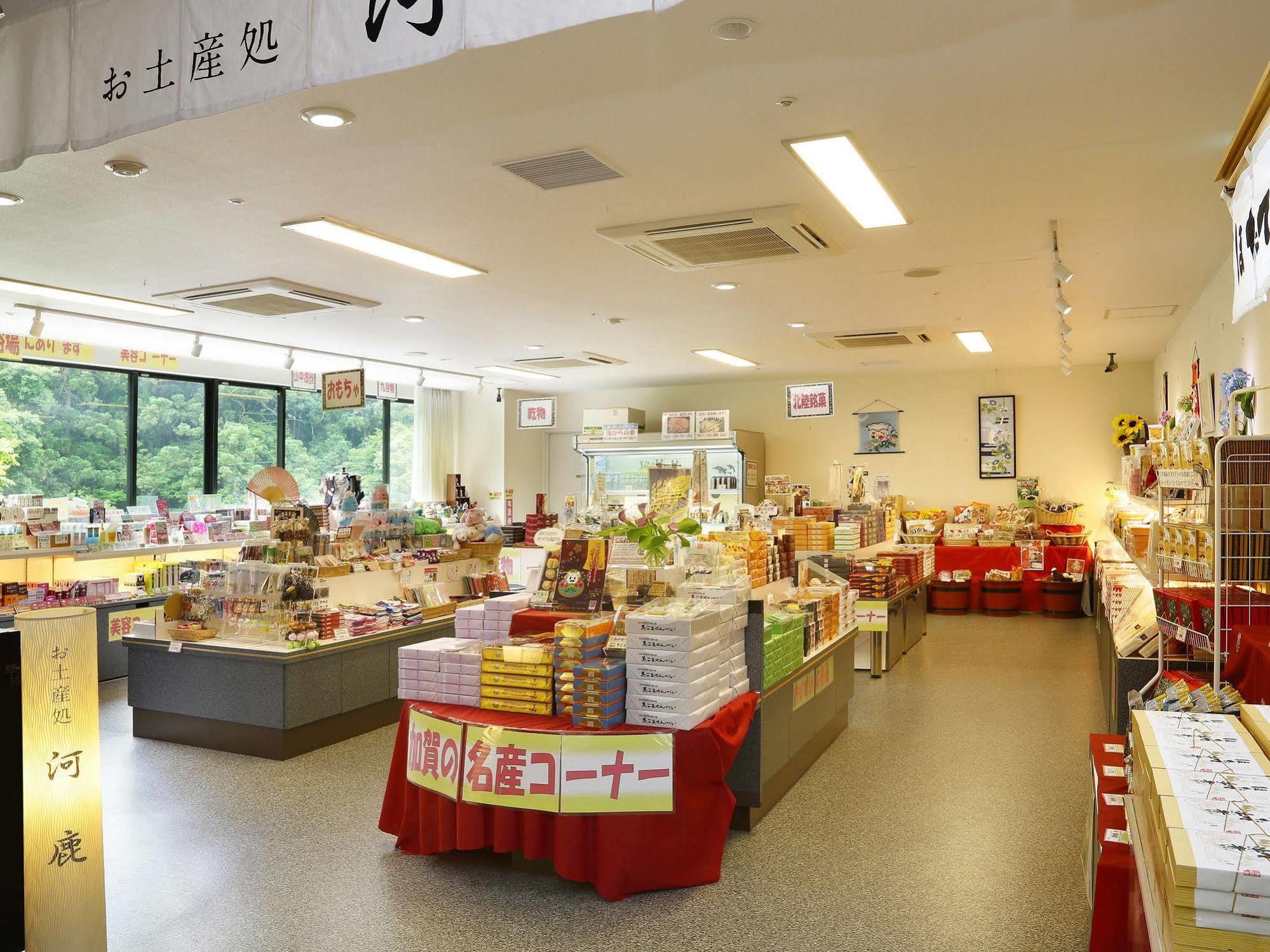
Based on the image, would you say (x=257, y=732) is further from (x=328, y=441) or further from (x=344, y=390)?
(x=328, y=441)

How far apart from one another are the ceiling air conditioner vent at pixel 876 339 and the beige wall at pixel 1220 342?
2305 millimetres

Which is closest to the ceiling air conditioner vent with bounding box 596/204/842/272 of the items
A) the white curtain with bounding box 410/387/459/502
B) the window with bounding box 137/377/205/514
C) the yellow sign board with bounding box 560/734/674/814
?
the yellow sign board with bounding box 560/734/674/814

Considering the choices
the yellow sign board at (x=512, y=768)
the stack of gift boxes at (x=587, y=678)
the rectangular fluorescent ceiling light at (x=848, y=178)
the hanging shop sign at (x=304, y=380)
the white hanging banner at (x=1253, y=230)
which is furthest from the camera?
the hanging shop sign at (x=304, y=380)

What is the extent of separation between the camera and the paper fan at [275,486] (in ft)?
21.8

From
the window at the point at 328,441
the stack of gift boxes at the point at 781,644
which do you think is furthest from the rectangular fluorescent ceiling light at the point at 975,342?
the window at the point at 328,441

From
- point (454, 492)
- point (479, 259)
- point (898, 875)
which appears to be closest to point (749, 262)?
point (479, 259)

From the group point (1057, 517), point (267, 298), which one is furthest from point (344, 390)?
point (1057, 517)

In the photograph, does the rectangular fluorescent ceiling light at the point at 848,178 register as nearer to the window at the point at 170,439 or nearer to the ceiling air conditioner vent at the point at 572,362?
the ceiling air conditioner vent at the point at 572,362

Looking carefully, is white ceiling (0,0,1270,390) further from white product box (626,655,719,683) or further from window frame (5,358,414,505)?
window frame (5,358,414,505)

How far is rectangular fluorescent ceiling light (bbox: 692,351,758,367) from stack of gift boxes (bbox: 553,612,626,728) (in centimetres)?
682

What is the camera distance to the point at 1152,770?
6.10 ft

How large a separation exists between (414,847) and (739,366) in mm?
8777

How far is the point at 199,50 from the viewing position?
2.21 m

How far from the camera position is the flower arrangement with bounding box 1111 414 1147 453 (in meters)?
11.1
